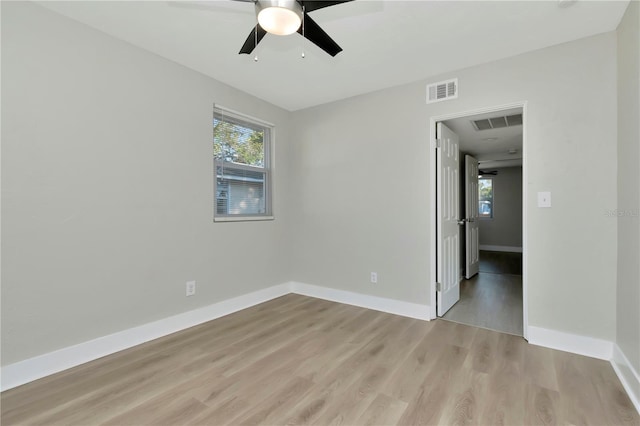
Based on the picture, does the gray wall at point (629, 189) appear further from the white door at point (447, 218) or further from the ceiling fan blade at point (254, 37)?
the ceiling fan blade at point (254, 37)

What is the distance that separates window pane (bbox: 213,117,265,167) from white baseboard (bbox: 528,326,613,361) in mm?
3322

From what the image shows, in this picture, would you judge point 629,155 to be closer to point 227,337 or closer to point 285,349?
point 285,349

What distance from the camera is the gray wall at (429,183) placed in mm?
2256

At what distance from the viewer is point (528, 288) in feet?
8.28

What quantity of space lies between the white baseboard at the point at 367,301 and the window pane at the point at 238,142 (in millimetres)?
1761

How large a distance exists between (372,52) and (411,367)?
101 inches

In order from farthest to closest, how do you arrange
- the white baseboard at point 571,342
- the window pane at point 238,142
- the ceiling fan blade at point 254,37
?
the window pane at point 238,142 < the white baseboard at point 571,342 < the ceiling fan blade at point 254,37

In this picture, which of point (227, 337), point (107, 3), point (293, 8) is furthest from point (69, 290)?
point (293, 8)

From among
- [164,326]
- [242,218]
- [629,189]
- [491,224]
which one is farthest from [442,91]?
[491,224]

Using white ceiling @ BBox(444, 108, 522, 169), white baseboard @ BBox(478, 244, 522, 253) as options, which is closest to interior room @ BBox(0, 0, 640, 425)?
white ceiling @ BBox(444, 108, 522, 169)

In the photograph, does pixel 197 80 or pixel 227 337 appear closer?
pixel 227 337

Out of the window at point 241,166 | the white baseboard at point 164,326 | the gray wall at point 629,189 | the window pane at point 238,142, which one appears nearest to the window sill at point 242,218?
the window at point 241,166

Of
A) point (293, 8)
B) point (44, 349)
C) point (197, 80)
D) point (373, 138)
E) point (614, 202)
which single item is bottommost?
point (44, 349)

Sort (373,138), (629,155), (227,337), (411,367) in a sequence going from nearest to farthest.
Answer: (629,155)
(411,367)
(227,337)
(373,138)
